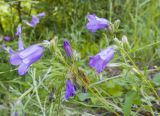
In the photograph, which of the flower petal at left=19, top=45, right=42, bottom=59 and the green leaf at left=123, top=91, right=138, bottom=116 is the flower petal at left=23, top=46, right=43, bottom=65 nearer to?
the flower petal at left=19, top=45, right=42, bottom=59

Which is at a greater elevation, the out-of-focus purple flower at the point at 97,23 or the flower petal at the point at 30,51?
the out-of-focus purple flower at the point at 97,23

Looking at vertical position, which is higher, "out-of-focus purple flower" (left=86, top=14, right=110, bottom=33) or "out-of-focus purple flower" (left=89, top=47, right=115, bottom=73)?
"out-of-focus purple flower" (left=86, top=14, right=110, bottom=33)

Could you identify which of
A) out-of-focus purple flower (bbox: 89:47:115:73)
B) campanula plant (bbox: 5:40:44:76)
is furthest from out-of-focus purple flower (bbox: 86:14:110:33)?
campanula plant (bbox: 5:40:44:76)

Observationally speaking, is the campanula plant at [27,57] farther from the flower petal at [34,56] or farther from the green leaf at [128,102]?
the green leaf at [128,102]

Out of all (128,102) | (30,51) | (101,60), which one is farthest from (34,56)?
(128,102)

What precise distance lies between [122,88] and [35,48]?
0.94 m

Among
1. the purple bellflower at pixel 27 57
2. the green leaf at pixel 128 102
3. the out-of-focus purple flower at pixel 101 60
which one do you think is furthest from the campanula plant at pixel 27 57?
the green leaf at pixel 128 102

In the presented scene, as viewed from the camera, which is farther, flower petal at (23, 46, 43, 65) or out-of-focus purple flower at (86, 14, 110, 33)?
out-of-focus purple flower at (86, 14, 110, 33)

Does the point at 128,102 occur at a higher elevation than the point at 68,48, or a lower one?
lower

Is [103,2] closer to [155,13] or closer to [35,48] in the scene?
[155,13]

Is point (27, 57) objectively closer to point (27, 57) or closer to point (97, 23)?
point (27, 57)

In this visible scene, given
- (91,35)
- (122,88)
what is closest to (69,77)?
(122,88)

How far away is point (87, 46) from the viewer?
11.2 ft

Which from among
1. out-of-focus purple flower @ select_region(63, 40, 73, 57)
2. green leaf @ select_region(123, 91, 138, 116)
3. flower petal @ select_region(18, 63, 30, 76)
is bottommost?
green leaf @ select_region(123, 91, 138, 116)
